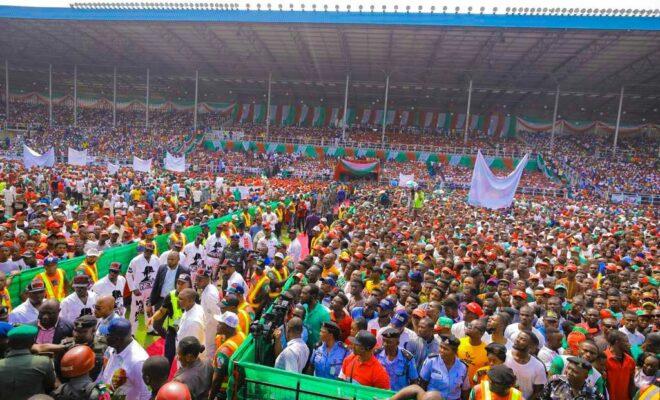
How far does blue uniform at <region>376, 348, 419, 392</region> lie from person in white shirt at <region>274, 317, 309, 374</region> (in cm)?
72

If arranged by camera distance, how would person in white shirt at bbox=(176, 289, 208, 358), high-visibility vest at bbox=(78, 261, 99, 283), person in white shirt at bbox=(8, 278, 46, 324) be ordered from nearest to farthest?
person in white shirt at bbox=(176, 289, 208, 358) < person in white shirt at bbox=(8, 278, 46, 324) < high-visibility vest at bbox=(78, 261, 99, 283)

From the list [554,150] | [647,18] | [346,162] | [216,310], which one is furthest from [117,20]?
[554,150]

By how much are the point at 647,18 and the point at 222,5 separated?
886 inches

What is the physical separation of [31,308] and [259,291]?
8.43ft

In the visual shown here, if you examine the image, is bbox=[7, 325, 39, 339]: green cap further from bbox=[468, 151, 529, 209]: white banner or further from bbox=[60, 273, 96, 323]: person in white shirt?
bbox=[468, 151, 529, 209]: white banner

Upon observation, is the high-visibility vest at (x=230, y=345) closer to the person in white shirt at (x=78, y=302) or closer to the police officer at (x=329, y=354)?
the police officer at (x=329, y=354)

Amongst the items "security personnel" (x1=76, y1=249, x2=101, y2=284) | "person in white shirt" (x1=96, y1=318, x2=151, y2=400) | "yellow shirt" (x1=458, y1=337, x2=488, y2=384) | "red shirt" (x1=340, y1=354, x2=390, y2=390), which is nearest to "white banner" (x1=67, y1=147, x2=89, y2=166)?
"security personnel" (x1=76, y1=249, x2=101, y2=284)

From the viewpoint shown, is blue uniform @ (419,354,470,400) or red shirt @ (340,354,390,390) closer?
red shirt @ (340,354,390,390)

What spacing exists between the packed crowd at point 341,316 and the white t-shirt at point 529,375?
0.01 meters

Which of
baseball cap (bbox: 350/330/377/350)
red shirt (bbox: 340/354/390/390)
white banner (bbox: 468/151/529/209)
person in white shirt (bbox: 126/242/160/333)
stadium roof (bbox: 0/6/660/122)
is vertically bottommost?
person in white shirt (bbox: 126/242/160/333)

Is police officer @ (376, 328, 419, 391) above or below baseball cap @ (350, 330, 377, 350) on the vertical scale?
below

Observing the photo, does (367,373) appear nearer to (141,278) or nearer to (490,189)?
(141,278)

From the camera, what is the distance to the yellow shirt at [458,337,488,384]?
4070mm

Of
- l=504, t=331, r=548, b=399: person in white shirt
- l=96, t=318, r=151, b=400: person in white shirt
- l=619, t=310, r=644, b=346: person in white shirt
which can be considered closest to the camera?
l=96, t=318, r=151, b=400: person in white shirt
